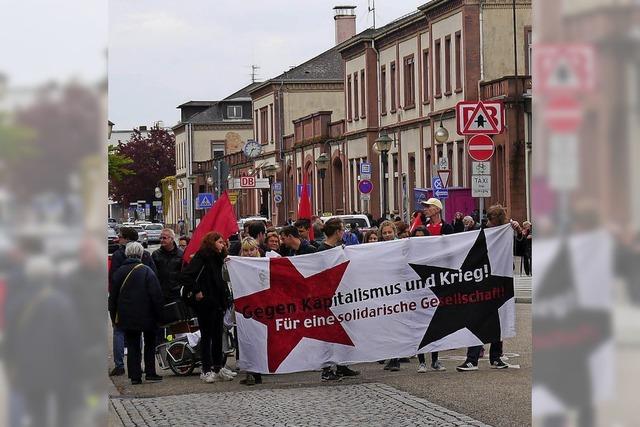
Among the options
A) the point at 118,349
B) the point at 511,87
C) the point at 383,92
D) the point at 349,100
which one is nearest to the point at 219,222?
the point at 118,349

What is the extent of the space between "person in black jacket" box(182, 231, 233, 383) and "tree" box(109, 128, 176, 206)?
15138 cm

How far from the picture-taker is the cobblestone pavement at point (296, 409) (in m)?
12.9

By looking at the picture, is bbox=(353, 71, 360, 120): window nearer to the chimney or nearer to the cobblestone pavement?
the chimney

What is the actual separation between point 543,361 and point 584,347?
15cm

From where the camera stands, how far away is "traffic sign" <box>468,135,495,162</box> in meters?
24.0

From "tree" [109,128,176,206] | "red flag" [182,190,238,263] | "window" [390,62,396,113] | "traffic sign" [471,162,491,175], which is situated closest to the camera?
"red flag" [182,190,238,263]

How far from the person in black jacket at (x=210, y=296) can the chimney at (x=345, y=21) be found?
7697 centimetres

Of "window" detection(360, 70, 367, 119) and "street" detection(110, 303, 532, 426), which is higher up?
"window" detection(360, 70, 367, 119)

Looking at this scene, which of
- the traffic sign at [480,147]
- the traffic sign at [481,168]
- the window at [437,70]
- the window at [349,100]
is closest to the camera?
the traffic sign at [480,147]

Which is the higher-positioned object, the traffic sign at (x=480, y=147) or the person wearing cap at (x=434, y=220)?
the traffic sign at (x=480, y=147)

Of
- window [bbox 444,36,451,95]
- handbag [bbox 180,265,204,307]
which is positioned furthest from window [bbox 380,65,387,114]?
handbag [bbox 180,265,204,307]

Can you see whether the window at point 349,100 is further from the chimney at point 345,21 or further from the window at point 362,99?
the chimney at point 345,21

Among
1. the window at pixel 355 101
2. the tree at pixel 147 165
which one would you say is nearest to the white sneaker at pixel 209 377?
the window at pixel 355 101

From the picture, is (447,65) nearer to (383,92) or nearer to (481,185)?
(383,92)
